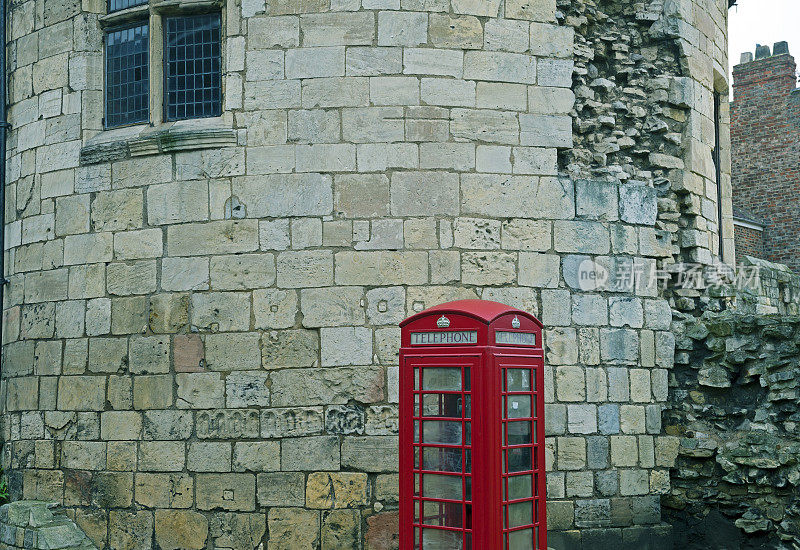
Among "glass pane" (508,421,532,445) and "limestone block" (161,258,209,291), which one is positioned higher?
"limestone block" (161,258,209,291)

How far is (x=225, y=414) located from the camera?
7.46 m

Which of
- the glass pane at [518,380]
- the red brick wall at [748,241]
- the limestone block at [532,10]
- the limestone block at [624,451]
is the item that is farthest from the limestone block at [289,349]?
the red brick wall at [748,241]

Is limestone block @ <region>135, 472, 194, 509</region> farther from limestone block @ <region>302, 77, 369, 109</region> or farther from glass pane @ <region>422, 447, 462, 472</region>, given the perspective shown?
limestone block @ <region>302, 77, 369, 109</region>

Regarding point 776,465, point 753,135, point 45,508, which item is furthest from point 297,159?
point 753,135

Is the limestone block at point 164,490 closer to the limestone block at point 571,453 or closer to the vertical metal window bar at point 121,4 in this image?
the limestone block at point 571,453

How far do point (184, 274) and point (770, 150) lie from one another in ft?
52.3

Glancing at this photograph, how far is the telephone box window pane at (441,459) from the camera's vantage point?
5266 millimetres

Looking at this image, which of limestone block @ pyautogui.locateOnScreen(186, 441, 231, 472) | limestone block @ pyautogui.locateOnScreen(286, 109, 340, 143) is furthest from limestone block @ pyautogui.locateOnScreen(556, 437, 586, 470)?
limestone block @ pyautogui.locateOnScreen(286, 109, 340, 143)

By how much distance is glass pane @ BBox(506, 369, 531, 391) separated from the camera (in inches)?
210

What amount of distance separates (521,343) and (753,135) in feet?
54.1

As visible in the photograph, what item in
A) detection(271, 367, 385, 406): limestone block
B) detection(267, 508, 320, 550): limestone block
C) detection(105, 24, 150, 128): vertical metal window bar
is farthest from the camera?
detection(105, 24, 150, 128): vertical metal window bar

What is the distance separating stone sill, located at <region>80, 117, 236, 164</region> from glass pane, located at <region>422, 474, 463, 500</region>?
373 centimetres

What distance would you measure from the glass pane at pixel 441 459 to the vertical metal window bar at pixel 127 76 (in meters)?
4.64

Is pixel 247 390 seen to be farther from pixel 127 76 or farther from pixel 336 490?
pixel 127 76
